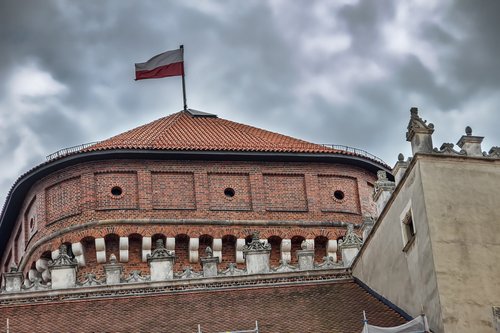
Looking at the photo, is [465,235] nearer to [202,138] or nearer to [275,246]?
[275,246]

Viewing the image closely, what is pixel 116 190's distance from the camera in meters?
41.2

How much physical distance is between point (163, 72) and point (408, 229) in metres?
18.9

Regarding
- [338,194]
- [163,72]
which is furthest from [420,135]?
[163,72]

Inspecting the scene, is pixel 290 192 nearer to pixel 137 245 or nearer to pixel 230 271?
pixel 137 245

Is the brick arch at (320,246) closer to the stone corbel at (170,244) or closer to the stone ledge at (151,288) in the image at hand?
the stone corbel at (170,244)

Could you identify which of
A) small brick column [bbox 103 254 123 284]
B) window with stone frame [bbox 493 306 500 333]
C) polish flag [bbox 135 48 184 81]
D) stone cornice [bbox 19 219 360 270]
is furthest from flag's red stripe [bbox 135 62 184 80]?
window with stone frame [bbox 493 306 500 333]

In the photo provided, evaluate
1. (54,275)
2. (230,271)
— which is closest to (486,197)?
(230,271)

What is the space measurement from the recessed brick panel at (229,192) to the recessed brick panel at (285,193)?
0.62 m

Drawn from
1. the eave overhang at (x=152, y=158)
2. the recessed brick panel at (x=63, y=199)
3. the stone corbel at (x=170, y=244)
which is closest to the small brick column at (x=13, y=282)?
the stone corbel at (x=170, y=244)

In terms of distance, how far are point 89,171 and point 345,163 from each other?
7799mm

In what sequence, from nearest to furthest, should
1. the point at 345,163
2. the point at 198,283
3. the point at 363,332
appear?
the point at 363,332 < the point at 198,283 < the point at 345,163

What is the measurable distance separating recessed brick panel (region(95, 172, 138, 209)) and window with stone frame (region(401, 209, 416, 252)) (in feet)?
38.4

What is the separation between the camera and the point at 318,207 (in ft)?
138

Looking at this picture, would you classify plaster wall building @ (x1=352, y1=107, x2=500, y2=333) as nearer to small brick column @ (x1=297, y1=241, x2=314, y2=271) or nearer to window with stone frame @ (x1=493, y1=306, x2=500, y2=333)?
window with stone frame @ (x1=493, y1=306, x2=500, y2=333)
